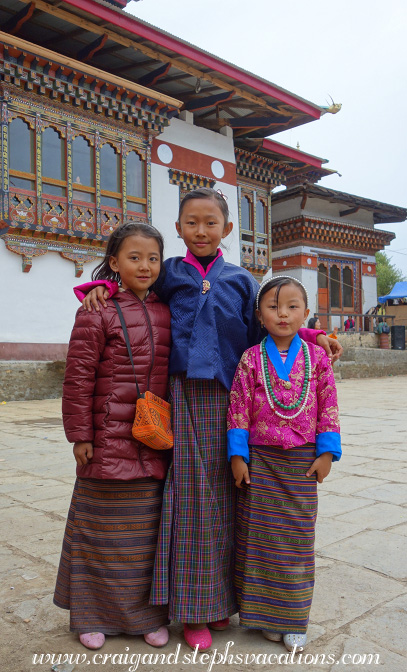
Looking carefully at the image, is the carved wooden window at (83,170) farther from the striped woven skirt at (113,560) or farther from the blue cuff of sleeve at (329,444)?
the blue cuff of sleeve at (329,444)

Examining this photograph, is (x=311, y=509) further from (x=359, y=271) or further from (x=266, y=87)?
(x=359, y=271)

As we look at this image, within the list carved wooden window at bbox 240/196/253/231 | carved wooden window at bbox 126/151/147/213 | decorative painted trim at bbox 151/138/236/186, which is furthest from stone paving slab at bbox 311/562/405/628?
carved wooden window at bbox 240/196/253/231

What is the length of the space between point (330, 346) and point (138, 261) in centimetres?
78

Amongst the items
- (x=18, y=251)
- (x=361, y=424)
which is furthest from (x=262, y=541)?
(x=18, y=251)

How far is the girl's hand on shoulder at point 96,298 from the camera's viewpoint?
198 cm

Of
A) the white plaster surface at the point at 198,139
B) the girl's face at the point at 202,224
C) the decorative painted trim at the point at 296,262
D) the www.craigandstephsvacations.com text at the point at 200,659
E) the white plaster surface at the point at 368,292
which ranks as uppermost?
the white plaster surface at the point at 198,139

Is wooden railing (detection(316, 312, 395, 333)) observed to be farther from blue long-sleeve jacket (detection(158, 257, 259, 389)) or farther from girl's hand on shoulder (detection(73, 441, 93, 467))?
girl's hand on shoulder (detection(73, 441, 93, 467))

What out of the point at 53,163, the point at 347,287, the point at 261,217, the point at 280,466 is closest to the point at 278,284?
the point at 280,466

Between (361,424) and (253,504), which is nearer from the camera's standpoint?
(253,504)

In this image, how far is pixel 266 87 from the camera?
12484mm

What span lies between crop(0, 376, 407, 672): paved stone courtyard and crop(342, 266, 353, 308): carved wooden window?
15.6 m

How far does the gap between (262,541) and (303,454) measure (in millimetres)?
324

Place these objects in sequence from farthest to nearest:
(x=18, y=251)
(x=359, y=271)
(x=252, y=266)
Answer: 1. (x=359, y=271)
2. (x=252, y=266)
3. (x=18, y=251)

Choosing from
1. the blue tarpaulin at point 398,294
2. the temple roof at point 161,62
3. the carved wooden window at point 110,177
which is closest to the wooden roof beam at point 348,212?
the blue tarpaulin at point 398,294
